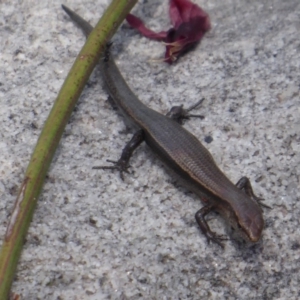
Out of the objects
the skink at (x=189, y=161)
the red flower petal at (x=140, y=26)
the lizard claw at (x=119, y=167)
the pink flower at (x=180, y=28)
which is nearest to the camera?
the skink at (x=189, y=161)

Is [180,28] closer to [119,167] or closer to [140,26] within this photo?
[140,26]

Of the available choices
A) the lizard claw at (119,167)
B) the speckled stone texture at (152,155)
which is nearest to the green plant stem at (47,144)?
the speckled stone texture at (152,155)

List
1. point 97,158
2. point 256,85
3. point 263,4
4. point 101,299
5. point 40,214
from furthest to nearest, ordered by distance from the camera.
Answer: point 263,4, point 256,85, point 97,158, point 40,214, point 101,299

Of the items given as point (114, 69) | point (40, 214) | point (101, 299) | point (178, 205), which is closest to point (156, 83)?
point (114, 69)

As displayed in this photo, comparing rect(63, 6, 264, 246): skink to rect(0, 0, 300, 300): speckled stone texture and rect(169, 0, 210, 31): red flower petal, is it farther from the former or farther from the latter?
rect(169, 0, 210, 31): red flower petal

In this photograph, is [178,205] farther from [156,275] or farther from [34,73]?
[34,73]

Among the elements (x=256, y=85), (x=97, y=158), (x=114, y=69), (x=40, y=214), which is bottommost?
(x=40, y=214)

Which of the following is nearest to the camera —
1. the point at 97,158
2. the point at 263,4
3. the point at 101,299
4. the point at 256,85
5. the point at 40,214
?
the point at 101,299

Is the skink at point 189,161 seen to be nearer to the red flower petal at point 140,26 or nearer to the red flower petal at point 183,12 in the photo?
the red flower petal at point 140,26
